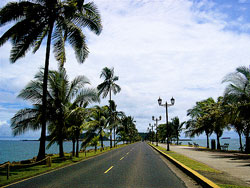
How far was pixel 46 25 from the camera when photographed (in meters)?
16.4

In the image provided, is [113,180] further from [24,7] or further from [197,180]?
[24,7]

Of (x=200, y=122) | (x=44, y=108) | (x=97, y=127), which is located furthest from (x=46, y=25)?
(x=200, y=122)

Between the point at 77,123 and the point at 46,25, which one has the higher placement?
the point at 46,25

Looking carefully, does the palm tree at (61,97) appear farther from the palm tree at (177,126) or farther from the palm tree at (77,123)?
the palm tree at (177,126)

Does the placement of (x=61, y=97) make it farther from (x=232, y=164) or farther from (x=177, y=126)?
(x=177, y=126)

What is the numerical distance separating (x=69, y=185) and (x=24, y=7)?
486 inches

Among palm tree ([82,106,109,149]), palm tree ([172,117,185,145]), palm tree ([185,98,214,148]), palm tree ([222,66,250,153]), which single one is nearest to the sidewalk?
palm tree ([222,66,250,153])

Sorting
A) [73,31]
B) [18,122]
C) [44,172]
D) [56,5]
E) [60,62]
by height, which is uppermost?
[56,5]

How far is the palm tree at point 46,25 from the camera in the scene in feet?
47.3

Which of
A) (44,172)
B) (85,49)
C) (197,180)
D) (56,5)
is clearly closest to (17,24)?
(56,5)

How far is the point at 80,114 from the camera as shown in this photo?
61.1 ft

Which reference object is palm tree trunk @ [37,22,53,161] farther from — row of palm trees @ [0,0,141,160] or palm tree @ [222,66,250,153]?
palm tree @ [222,66,250,153]

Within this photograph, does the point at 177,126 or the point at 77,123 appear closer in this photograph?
the point at 77,123

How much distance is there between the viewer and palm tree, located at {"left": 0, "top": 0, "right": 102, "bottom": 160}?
47.3 ft
